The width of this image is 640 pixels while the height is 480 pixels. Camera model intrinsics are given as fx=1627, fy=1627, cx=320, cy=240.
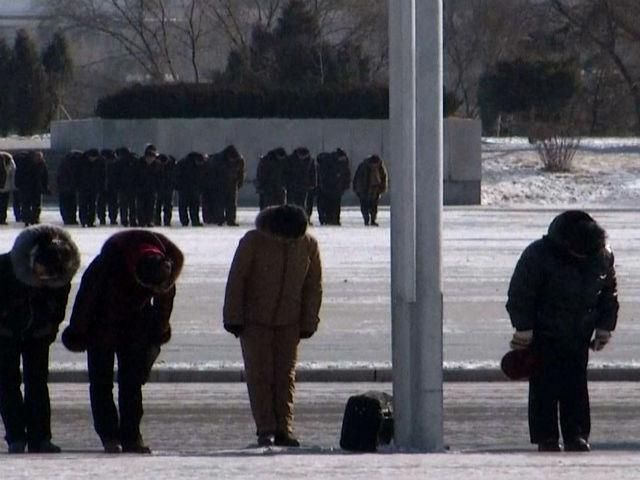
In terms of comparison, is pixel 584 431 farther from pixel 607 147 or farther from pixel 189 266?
Answer: pixel 607 147

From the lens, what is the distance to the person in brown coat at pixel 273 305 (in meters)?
9.59

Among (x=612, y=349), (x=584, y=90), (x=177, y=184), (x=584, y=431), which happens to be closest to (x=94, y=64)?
(x=584, y=90)

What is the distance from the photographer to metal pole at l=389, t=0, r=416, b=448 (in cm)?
945

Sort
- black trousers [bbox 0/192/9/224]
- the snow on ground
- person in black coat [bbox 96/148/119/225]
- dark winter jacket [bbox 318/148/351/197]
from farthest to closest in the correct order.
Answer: the snow on ground, dark winter jacket [bbox 318/148/351/197], black trousers [bbox 0/192/9/224], person in black coat [bbox 96/148/119/225]

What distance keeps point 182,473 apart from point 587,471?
183cm

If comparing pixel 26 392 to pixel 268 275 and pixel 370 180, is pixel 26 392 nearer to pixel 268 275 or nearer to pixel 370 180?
pixel 268 275

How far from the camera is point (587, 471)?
7.36m

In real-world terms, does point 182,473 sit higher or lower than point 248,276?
lower

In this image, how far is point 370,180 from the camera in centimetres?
3097

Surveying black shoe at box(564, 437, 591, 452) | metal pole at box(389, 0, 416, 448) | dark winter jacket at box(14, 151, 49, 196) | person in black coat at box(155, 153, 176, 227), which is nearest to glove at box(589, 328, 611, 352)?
black shoe at box(564, 437, 591, 452)

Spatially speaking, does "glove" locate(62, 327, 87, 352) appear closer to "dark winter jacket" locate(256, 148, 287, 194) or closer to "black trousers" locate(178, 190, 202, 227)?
"black trousers" locate(178, 190, 202, 227)

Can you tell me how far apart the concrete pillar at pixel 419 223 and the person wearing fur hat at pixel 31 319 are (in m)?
1.94

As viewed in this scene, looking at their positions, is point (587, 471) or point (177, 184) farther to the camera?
point (177, 184)

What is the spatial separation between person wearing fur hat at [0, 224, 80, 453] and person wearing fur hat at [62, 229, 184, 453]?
0.14 meters
